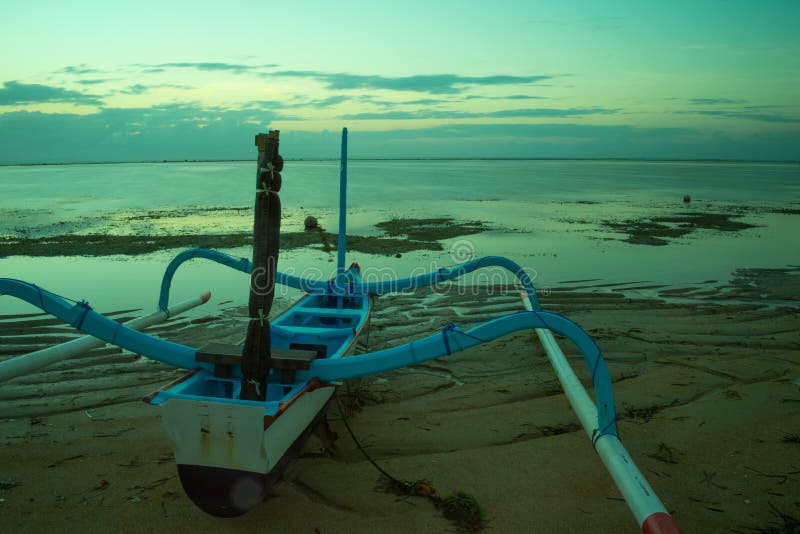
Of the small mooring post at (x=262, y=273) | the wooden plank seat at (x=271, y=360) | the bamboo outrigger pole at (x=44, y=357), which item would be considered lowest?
the bamboo outrigger pole at (x=44, y=357)

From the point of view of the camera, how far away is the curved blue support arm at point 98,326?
3.81m

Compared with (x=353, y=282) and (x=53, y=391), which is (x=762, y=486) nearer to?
(x=353, y=282)

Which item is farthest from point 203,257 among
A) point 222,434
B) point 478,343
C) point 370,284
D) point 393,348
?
point 478,343

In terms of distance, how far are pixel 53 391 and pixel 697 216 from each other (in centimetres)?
2247

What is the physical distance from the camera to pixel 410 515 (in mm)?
3420

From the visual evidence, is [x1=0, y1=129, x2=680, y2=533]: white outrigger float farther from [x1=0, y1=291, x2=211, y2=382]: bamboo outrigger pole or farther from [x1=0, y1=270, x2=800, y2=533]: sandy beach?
[x1=0, y1=270, x2=800, y2=533]: sandy beach

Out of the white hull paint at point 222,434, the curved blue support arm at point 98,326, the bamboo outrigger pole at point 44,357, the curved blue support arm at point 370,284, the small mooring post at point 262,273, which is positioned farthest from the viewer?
the curved blue support arm at point 370,284

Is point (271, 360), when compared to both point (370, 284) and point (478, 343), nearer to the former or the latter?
point (478, 343)

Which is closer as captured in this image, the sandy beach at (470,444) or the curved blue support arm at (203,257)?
the sandy beach at (470,444)

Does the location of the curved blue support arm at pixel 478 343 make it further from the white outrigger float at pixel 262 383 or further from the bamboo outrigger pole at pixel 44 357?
the bamboo outrigger pole at pixel 44 357

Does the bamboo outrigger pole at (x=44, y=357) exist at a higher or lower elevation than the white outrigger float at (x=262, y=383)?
lower

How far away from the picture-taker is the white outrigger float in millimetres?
3076

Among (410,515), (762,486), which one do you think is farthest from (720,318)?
(410,515)

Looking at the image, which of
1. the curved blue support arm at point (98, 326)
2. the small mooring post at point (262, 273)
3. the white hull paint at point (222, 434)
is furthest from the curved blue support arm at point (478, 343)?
the curved blue support arm at point (98, 326)
